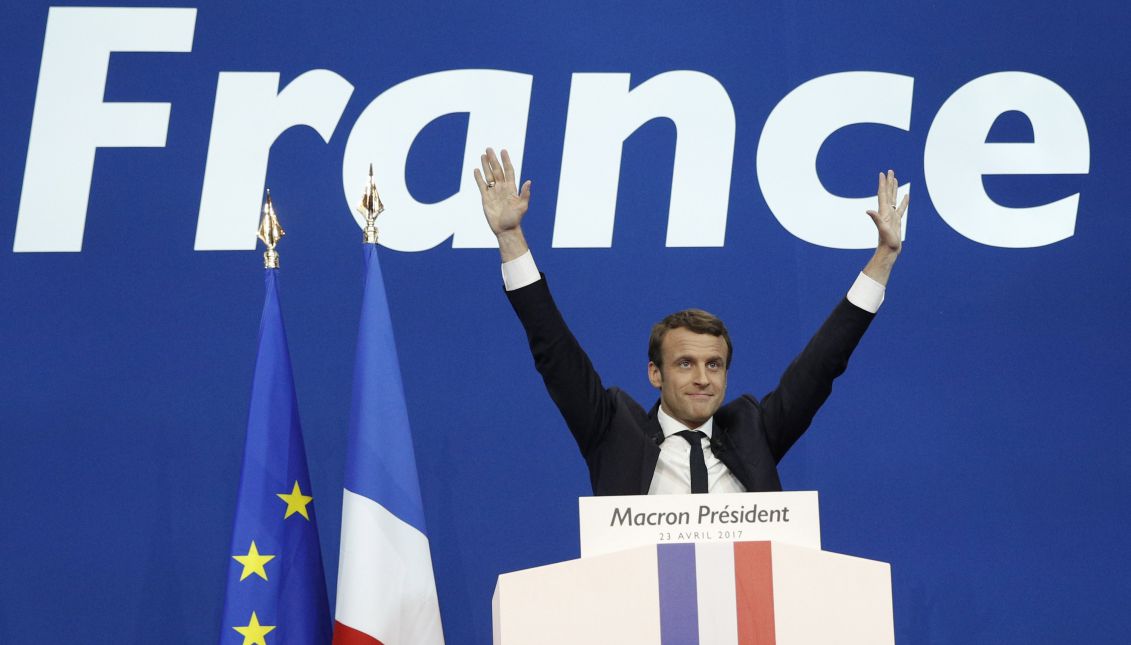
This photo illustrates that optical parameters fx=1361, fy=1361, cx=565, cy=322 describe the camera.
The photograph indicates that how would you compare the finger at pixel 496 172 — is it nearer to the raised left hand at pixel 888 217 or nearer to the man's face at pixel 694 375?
the man's face at pixel 694 375

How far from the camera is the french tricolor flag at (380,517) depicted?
320 cm

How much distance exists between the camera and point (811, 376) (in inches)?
126

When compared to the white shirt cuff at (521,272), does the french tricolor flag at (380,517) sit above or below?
below

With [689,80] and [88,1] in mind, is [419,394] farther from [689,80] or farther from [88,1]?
[88,1]

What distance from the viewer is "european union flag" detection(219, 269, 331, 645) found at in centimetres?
326

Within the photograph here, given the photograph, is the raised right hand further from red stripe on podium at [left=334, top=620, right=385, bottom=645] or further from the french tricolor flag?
red stripe on podium at [left=334, top=620, right=385, bottom=645]

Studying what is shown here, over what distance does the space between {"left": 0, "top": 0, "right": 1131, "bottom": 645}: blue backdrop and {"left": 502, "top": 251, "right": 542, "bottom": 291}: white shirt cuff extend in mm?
Answer: 1082

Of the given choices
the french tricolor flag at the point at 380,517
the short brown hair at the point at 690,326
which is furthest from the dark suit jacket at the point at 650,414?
the french tricolor flag at the point at 380,517

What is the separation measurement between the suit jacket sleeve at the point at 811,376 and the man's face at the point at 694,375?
6.1 inches

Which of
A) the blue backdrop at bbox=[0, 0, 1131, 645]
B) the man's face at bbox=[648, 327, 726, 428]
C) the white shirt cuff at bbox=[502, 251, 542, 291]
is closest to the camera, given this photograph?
the white shirt cuff at bbox=[502, 251, 542, 291]

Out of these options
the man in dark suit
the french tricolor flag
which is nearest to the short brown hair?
the man in dark suit

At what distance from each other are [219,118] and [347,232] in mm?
524

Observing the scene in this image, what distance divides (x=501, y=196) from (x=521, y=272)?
7.5 inches

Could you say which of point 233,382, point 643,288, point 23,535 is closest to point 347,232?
point 233,382
